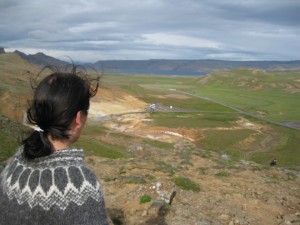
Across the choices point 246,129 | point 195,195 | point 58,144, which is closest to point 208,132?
point 246,129

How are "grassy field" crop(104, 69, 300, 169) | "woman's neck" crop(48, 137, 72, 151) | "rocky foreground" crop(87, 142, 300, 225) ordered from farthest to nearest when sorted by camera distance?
"grassy field" crop(104, 69, 300, 169), "rocky foreground" crop(87, 142, 300, 225), "woman's neck" crop(48, 137, 72, 151)

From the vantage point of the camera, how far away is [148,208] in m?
15.2

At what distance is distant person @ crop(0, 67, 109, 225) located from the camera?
159 inches

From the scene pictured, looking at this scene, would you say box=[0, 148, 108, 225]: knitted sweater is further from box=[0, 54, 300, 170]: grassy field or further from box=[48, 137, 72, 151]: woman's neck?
box=[0, 54, 300, 170]: grassy field

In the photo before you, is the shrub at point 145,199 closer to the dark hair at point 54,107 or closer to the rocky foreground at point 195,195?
the rocky foreground at point 195,195

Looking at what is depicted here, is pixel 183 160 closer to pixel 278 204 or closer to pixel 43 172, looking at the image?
pixel 278 204

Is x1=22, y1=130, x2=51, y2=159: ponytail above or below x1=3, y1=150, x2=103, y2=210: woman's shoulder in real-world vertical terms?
above

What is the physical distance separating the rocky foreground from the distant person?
1049cm

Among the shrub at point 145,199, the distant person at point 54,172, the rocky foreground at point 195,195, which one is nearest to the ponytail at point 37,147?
the distant person at point 54,172

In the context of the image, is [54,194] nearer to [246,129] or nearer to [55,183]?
[55,183]

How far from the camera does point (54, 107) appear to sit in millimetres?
4059

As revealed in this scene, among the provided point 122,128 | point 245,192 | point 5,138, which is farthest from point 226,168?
point 122,128

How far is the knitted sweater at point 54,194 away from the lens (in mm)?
4020

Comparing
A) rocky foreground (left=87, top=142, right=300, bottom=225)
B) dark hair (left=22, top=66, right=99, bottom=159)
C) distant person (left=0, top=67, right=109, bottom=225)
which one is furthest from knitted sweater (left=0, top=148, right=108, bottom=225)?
rocky foreground (left=87, top=142, right=300, bottom=225)
